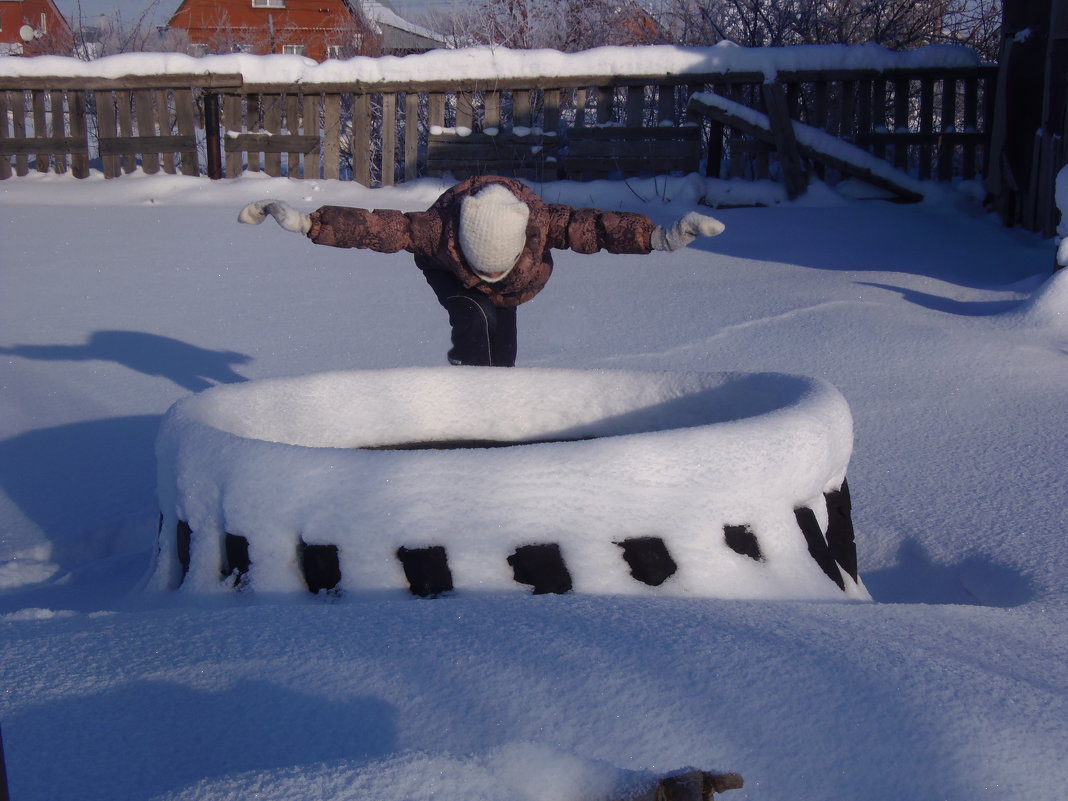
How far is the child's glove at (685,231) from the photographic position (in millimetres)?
2787

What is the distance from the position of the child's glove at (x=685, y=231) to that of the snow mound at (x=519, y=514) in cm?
79

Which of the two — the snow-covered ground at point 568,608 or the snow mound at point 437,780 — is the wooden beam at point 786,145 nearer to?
the snow-covered ground at point 568,608

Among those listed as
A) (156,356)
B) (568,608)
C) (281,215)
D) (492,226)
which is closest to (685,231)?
(492,226)

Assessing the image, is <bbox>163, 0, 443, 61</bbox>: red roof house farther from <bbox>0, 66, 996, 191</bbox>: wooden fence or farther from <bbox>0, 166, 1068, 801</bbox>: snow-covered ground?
<bbox>0, 166, 1068, 801</bbox>: snow-covered ground

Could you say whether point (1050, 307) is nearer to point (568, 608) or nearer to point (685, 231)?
point (685, 231)

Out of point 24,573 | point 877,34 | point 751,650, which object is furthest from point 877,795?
point 877,34

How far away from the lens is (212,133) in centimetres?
912

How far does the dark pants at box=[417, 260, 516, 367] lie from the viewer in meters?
3.12

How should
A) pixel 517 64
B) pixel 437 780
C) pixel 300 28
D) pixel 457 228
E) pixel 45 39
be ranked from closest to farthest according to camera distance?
1. pixel 437 780
2. pixel 457 228
3. pixel 517 64
4. pixel 45 39
5. pixel 300 28

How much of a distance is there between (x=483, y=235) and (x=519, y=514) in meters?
1.23

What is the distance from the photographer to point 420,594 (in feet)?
5.97

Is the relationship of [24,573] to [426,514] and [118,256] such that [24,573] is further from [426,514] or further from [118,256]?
[118,256]

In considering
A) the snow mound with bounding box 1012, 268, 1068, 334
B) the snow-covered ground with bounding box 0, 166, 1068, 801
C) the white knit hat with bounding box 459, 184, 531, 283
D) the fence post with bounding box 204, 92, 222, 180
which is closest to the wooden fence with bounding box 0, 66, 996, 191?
the fence post with bounding box 204, 92, 222, 180

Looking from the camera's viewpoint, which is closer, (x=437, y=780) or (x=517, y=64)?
(x=437, y=780)
